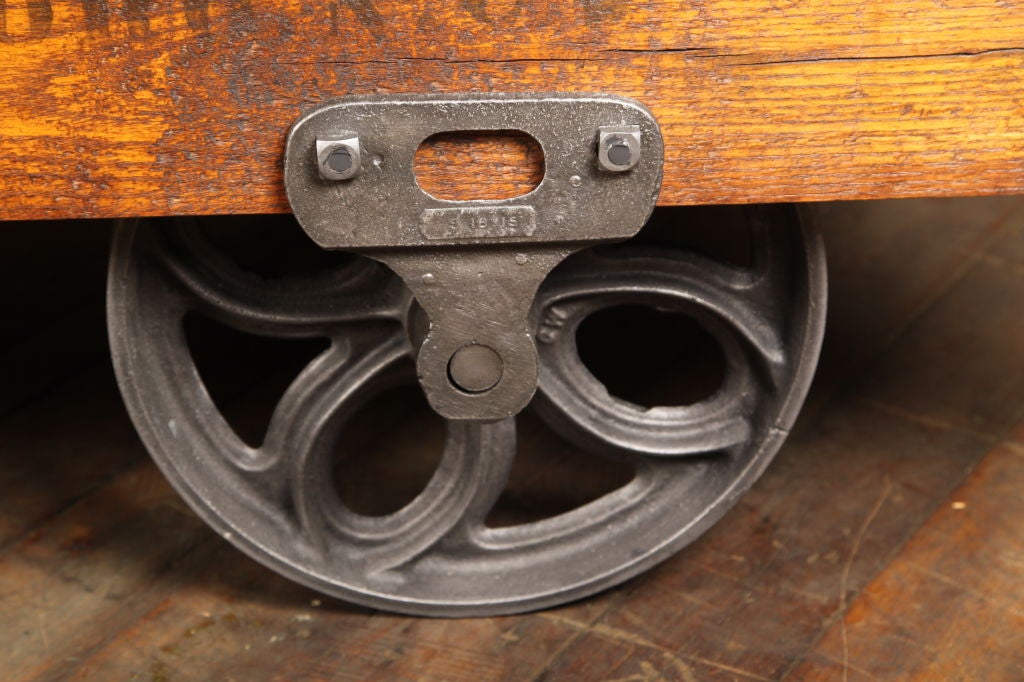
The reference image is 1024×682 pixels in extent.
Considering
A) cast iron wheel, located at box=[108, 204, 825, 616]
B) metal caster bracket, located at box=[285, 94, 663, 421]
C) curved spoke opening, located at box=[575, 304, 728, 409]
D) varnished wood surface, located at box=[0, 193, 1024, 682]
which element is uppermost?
metal caster bracket, located at box=[285, 94, 663, 421]

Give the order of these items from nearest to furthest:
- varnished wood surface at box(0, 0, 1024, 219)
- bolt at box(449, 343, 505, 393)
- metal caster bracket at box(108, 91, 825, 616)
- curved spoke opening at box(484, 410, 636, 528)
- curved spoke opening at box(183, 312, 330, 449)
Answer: varnished wood surface at box(0, 0, 1024, 219)
bolt at box(449, 343, 505, 393)
metal caster bracket at box(108, 91, 825, 616)
curved spoke opening at box(484, 410, 636, 528)
curved spoke opening at box(183, 312, 330, 449)

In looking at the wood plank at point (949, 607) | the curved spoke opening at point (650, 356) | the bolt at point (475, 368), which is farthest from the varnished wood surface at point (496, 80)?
the curved spoke opening at point (650, 356)

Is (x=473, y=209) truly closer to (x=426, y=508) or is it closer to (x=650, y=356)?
(x=426, y=508)

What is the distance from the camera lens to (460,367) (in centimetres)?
128

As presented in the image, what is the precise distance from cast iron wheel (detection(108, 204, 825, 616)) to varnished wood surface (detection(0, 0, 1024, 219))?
0.18 m

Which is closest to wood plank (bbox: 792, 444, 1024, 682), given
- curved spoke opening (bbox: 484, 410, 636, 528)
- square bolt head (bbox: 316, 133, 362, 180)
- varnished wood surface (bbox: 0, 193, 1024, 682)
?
varnished wood surface (bbox: 0, 193, 1024, 682)

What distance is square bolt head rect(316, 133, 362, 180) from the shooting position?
1163 millimetres

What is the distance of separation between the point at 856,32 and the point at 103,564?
38.2 inches

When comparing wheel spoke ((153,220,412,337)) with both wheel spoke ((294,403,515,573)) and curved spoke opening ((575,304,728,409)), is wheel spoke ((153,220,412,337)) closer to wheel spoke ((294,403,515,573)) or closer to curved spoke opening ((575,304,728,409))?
wheel spoke ((294,403,515,573))

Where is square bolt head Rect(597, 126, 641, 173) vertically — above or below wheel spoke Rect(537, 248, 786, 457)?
above

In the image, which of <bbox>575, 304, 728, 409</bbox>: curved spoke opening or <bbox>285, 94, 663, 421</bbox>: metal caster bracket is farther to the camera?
<bbox>575, 304, 728, 409</bbox>: curved spoke opening

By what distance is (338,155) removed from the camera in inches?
45.9

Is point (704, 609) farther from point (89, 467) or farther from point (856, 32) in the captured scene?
point (89, 467)

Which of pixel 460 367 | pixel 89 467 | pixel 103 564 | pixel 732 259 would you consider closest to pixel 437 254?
pixel 460 367
